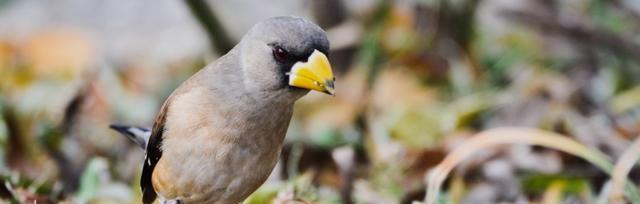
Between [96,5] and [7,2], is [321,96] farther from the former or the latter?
A: [96,5]

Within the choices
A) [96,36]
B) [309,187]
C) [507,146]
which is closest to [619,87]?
[507,146]

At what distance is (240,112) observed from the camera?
3.04 metres

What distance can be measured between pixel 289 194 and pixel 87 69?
9.10ft

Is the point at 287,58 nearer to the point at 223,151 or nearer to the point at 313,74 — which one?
the point at 313,74

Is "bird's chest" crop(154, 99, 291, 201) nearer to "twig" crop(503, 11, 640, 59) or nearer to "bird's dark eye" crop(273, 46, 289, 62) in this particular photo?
"bird's dark eye" crop(273, 46, 289, 62)

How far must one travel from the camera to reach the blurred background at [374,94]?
13.7ft

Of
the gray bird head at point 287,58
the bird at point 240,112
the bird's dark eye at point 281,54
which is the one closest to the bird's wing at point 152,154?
the bird at point 240,112

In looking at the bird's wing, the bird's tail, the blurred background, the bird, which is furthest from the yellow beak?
the bird's tail

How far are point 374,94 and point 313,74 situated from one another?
266cm

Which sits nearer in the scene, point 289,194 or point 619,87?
point 289,194

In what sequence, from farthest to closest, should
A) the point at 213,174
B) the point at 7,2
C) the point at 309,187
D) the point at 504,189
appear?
the point at 7,2 → the point at 504,189 → the point at 309,187 → the point at 213,174

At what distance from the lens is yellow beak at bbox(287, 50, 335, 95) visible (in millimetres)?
2863

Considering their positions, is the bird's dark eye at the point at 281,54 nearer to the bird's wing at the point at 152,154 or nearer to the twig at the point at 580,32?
the bird's wing at the point at 152,154

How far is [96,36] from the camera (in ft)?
23.2
